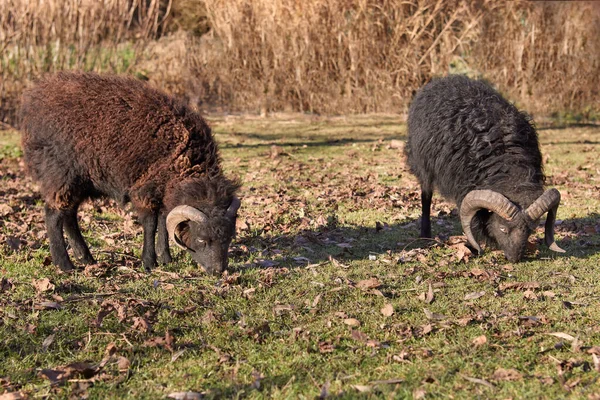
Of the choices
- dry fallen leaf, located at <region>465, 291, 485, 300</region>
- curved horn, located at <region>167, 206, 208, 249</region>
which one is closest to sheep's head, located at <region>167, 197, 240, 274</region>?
curved horn, located at <region>167, 206, 208, 249</region>

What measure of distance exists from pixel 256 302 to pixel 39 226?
436cm

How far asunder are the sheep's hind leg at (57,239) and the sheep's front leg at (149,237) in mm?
820

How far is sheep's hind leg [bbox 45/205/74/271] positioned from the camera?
7617mm

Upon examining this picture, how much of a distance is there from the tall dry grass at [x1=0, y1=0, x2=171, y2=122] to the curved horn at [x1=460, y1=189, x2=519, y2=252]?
12658 mm

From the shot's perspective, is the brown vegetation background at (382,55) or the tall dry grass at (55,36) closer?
the tall dry grass at (55,36)

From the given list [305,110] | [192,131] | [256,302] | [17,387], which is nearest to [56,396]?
[17,387]

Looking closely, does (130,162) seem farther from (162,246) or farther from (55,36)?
(55,36)

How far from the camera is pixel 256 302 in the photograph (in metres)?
6.43

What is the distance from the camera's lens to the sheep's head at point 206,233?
23.1 ft

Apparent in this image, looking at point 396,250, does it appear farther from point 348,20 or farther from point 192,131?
point 348,20

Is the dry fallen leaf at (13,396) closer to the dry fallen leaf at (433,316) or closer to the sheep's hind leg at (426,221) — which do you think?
the dry fallen leaf at (433,316)

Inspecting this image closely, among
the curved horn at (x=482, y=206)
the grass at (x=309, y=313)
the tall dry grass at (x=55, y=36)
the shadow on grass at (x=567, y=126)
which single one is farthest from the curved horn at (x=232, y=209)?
the shadow on grass at (x=567, y=126)

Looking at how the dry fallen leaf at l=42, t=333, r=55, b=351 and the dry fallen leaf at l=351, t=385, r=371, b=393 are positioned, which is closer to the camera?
the dry fallen leaf at l=351, t=385, r=371, b=393

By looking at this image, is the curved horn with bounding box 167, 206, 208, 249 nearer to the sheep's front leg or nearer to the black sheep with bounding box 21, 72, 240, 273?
the black sheep with bounding box 21, 72, 240, 273
